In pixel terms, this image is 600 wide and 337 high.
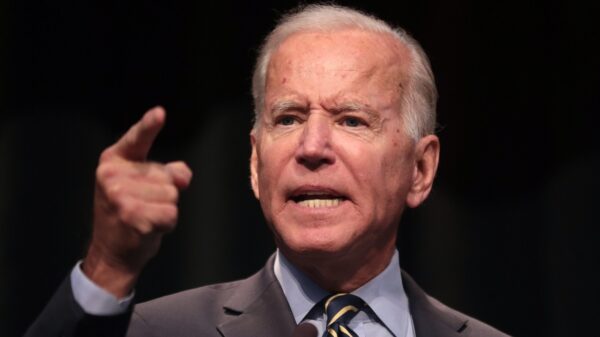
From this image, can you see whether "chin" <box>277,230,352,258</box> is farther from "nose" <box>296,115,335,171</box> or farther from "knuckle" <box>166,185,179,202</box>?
"knuckle" <box>166,185,179,202</box>

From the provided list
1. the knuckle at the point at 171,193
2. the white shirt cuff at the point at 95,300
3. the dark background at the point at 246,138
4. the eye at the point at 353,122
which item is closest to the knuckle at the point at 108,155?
the knuckle at the point at 171,193

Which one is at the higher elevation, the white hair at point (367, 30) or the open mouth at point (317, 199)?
the white hair at point (367, 30)

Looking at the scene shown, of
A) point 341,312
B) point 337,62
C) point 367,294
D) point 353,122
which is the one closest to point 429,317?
point 367,294

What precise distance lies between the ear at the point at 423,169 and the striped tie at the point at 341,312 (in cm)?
32

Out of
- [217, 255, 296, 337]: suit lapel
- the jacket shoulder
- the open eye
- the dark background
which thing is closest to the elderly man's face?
the open eye

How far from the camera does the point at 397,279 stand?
244 centimetres

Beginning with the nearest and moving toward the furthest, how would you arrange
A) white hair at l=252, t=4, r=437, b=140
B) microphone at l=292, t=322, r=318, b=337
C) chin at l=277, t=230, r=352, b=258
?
microphone at l=292, t=322, r=318, b=337 < chin at l=277, t=230, r=352, b=258 < white hair at l=252, t=4, r=437, b=140

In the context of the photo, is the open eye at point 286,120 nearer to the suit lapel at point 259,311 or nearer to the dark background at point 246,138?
the suit lapel at point 259,311

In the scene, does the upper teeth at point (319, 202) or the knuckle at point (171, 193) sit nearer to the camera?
the knuckle at point (171, 193)

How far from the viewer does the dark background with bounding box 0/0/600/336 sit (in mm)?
2992

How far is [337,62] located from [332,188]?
319 millimetres

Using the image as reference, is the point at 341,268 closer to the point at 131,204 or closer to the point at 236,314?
the point at 236,314

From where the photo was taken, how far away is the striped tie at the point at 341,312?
7.20 ft

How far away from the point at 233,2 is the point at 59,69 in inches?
23.8
